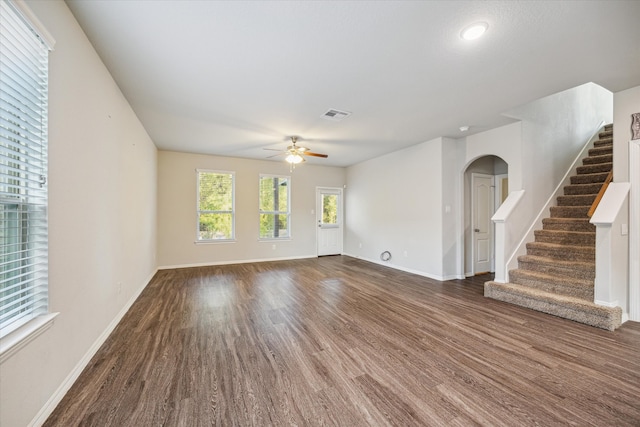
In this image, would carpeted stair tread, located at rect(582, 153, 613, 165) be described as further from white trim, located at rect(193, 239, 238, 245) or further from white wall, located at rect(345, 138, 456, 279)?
white trim, located at rect(193, 239, 238, 245)

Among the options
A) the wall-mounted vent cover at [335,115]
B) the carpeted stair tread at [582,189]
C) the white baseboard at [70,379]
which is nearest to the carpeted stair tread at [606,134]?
the carpeted stair tread at [582,189]

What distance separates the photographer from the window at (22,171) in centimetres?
126

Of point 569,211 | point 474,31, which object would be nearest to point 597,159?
point 569,211

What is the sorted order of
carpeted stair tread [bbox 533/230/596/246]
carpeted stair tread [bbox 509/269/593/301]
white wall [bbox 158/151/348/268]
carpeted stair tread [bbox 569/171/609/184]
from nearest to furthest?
Answer: carpeted stair tread [bbox 509/269/593/301] → carpeted stair tread [bbox 533/230/596/246] → carpeted stair tread [bbox 569/171/609/184] → white wall [bbox 158/151/348/268]

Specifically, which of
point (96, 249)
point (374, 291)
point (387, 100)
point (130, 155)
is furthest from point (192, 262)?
point (387, 100)

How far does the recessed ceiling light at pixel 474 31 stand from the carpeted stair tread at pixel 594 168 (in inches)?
168

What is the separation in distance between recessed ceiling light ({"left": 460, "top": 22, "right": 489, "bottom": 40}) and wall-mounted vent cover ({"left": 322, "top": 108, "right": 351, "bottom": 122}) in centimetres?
174

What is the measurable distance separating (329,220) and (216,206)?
3253 mm

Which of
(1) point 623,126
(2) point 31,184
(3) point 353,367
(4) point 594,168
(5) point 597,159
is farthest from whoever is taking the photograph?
(5) point 597,159

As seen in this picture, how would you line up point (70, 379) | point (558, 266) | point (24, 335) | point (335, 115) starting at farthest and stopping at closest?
point (335, 115) → point (558, 266) → point (70, 379) → point (24, 335)

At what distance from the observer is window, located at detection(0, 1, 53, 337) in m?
1.26

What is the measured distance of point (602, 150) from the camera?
4609 millimetres

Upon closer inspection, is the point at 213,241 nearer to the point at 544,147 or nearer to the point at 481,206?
the point at 481,206

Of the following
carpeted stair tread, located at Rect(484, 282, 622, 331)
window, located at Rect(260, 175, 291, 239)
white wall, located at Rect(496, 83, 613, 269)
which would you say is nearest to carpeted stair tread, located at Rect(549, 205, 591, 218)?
white wall, located at Rect(496, 83, 613, 269)
